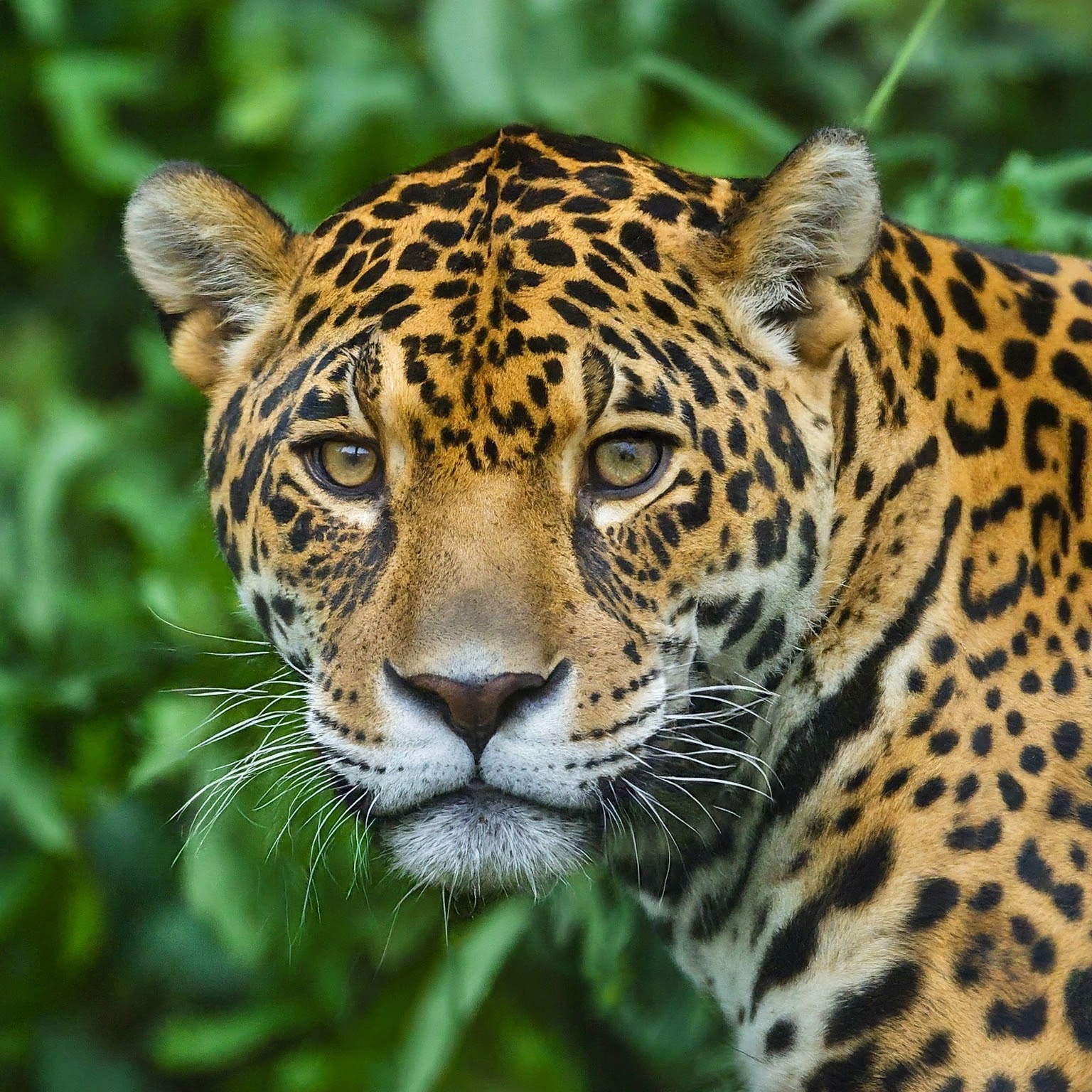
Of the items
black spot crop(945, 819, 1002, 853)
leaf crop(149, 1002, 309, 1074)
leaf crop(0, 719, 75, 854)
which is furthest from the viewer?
leaf crop(149, 1002, 309, 1074)

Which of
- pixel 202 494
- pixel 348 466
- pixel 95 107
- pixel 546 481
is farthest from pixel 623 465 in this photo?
pixel 95 107

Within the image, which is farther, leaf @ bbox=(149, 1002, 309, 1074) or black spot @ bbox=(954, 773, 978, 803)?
leaf @ bbox=(149, 1002, 309, 1074)

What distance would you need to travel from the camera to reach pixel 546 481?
11.8ft

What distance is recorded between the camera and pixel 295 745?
3820mm

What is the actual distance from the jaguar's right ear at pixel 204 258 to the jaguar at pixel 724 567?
1.0 inches

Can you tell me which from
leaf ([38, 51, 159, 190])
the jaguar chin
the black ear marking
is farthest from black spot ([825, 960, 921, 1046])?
leaf ([38, 51, 159, 190])

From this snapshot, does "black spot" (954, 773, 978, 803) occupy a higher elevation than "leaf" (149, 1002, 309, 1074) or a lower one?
higher

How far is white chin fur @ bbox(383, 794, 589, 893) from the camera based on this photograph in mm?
3539

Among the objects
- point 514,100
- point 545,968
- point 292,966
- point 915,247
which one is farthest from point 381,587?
point 514,100

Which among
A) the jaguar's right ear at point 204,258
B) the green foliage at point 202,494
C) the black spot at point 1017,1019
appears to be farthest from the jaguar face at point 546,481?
the green foliage at point 202,494

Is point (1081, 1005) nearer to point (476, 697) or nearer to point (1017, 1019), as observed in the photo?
point (1017, 1019)

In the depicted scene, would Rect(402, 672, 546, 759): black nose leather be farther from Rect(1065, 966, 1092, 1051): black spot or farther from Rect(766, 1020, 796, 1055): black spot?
Rect(1065, 966, 1092, 1051): black spot

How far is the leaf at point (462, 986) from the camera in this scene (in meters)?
5.57

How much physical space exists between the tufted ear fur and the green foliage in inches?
55.6
